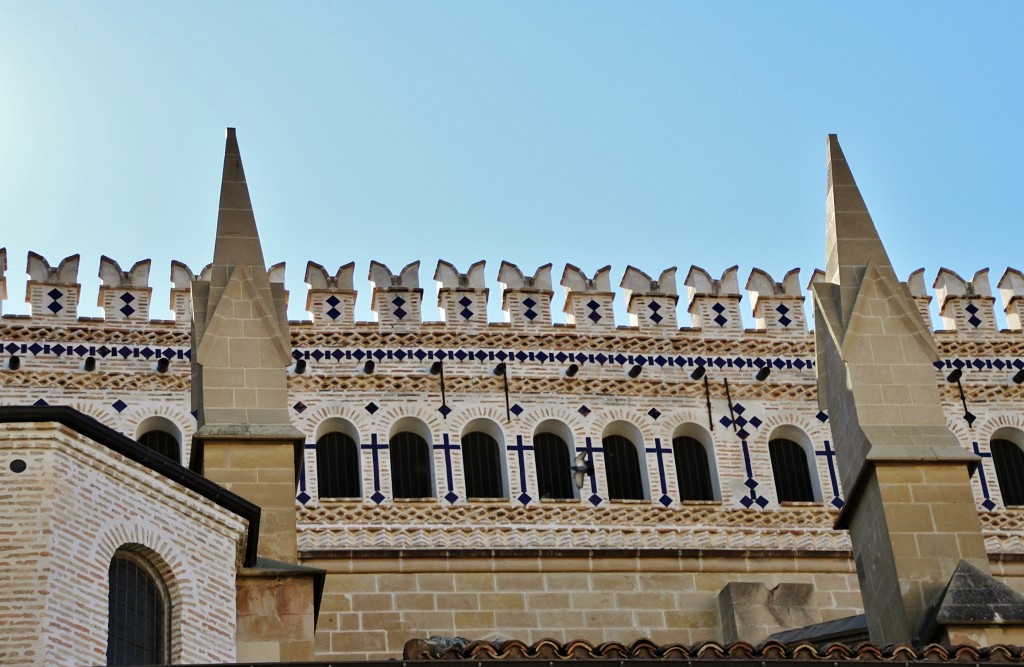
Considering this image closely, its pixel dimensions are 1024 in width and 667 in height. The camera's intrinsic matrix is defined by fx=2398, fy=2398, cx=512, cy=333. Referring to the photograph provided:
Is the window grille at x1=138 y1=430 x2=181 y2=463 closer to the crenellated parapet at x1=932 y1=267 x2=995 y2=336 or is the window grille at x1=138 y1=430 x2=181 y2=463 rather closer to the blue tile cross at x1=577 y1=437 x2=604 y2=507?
the blue tile cross at x1=577 y1=437 x2=604 y2=507

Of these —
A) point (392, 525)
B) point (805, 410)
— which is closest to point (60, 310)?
point (392, 525)

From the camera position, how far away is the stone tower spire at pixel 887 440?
1387 centimetres

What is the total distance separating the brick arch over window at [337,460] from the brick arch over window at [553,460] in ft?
4.65

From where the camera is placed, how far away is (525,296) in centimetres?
1972

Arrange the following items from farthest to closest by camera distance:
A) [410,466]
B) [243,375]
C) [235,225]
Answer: [410,466], [235,225], [243,375]

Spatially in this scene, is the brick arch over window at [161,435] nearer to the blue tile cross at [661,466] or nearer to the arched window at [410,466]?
the arched window at [410,466]

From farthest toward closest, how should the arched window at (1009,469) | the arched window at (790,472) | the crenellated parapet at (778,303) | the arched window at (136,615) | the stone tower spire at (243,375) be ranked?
1. the crenellated parapet at (778,303)
2. the arched window at (1009,469)
3. the arched window at (790,472)
4. the stone tower spire at (243,375)
5. the arched window at (136,615)

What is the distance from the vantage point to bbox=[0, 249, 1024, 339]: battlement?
19.0m

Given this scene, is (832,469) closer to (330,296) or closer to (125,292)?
(330,296)

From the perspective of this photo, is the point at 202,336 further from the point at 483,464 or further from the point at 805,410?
the point at 805,410

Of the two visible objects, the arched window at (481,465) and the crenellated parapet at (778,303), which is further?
the crenellated parapet at (778,303)

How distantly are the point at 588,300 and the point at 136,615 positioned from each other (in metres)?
8.50

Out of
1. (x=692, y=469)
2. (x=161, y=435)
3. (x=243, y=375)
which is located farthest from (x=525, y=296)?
(x=243, y=375)

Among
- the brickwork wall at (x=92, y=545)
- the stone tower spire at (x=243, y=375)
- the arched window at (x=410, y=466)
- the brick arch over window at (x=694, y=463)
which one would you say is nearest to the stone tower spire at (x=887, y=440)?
the stone tower spire at (x=243, y=375)
